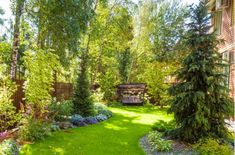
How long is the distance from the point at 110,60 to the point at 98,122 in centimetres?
1229

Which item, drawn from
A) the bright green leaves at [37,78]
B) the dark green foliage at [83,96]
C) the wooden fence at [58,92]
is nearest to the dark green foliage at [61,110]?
the dark green foliage at [83,96]

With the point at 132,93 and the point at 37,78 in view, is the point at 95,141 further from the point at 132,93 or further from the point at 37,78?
the point at 132,93

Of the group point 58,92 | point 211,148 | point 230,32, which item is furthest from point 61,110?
point 230,32

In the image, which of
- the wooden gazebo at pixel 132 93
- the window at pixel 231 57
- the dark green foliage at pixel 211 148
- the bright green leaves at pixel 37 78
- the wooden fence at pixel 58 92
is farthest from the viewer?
the wooden gazebo at pixel 132 93

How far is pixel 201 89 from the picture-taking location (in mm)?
7379

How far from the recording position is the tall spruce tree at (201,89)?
23.1ft

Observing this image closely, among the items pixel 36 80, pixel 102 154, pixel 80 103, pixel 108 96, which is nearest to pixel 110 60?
pixel 108 96

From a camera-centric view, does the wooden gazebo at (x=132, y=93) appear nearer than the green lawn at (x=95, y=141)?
No

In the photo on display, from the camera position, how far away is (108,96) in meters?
19.1

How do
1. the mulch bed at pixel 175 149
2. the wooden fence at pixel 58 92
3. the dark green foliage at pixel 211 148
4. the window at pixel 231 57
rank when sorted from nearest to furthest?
the dark green foliage at pixel 211 148, the mulch bed at pixel 175 149, the wooden fence at pixel 58 92, the window at pixel 231 57

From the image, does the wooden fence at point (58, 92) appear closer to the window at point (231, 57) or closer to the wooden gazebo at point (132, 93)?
the wooden gazebo at point (132, 93)

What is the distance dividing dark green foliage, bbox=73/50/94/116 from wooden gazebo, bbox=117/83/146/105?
6968mm

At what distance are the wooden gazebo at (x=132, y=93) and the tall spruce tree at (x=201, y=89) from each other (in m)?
10.6

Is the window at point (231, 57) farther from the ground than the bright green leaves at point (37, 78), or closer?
farther from the ground
